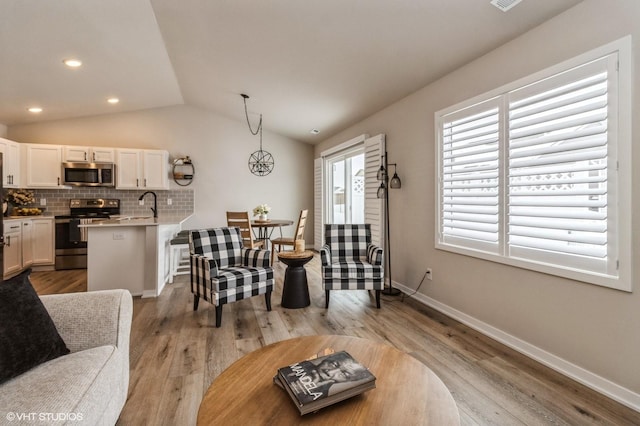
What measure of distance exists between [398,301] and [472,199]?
1.45 metres

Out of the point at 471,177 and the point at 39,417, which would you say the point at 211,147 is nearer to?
the point at 471,177

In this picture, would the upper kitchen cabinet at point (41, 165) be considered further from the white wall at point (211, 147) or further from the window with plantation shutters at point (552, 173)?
the window with plantation shutters at point (552, 173)

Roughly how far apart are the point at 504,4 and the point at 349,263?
8.50 ft

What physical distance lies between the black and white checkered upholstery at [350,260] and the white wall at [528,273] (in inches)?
23.3

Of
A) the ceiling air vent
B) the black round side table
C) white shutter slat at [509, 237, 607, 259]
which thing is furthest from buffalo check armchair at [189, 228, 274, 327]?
the ceiling air vent

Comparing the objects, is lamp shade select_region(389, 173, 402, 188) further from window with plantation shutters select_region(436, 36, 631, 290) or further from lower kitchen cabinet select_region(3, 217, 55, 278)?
lower kitchen cabinet select_region(3, 217, 55, 278)

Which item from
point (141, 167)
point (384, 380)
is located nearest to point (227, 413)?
point (384, 380)

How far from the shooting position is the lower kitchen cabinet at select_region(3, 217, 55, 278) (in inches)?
179

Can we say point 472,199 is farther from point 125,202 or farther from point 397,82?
point 125,202

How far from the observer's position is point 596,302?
6.54 feet

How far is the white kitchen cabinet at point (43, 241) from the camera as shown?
5.01 metres

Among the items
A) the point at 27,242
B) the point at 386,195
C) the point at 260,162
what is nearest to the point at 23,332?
the point at 386,195

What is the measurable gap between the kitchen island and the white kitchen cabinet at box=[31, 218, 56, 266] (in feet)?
6.78

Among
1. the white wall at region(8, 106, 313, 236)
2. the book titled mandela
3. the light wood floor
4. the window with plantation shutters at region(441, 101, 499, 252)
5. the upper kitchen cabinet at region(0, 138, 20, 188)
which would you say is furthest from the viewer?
the white wall at region(8, 106, 313, 236)
